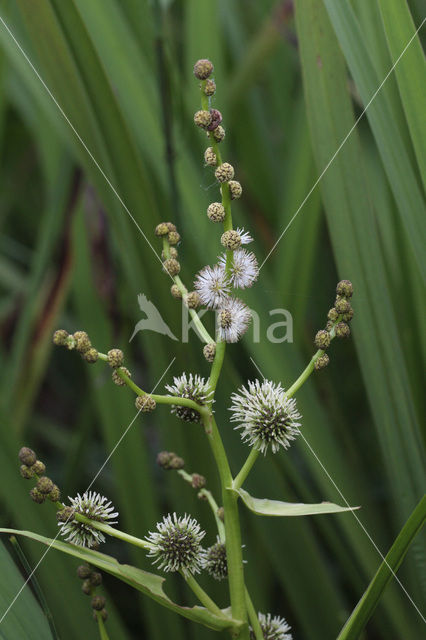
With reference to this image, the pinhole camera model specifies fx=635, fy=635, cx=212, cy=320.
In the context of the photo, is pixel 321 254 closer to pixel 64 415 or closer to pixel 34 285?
pixel 34 285

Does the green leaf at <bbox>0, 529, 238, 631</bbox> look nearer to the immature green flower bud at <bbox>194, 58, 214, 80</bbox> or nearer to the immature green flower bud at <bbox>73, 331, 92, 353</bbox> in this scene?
the immature green flower bud at <bbox>73, 331, 92, 353</bbox>

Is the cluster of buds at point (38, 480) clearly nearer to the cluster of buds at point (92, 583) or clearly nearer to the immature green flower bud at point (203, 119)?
the cluster of buds at point (92, 583)

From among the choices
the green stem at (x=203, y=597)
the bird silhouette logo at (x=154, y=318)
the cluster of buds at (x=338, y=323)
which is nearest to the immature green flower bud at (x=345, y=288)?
the cluster of buds at (x=338, y=323)

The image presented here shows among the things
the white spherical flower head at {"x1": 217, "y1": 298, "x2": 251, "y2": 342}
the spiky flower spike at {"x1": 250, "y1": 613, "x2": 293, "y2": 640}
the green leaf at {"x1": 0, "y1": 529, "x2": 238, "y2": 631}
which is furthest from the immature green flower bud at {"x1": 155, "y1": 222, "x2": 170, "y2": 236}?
the spiky flower spike at {"x1": 250, "y1": 613, "x2": 293, "y2": 640}

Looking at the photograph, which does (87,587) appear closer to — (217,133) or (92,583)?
(92,583)

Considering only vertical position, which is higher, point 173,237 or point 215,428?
point 173,237

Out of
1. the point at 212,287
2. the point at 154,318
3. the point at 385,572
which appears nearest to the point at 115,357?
the point at 212,287

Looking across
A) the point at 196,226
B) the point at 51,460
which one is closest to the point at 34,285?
the point at 196,226
